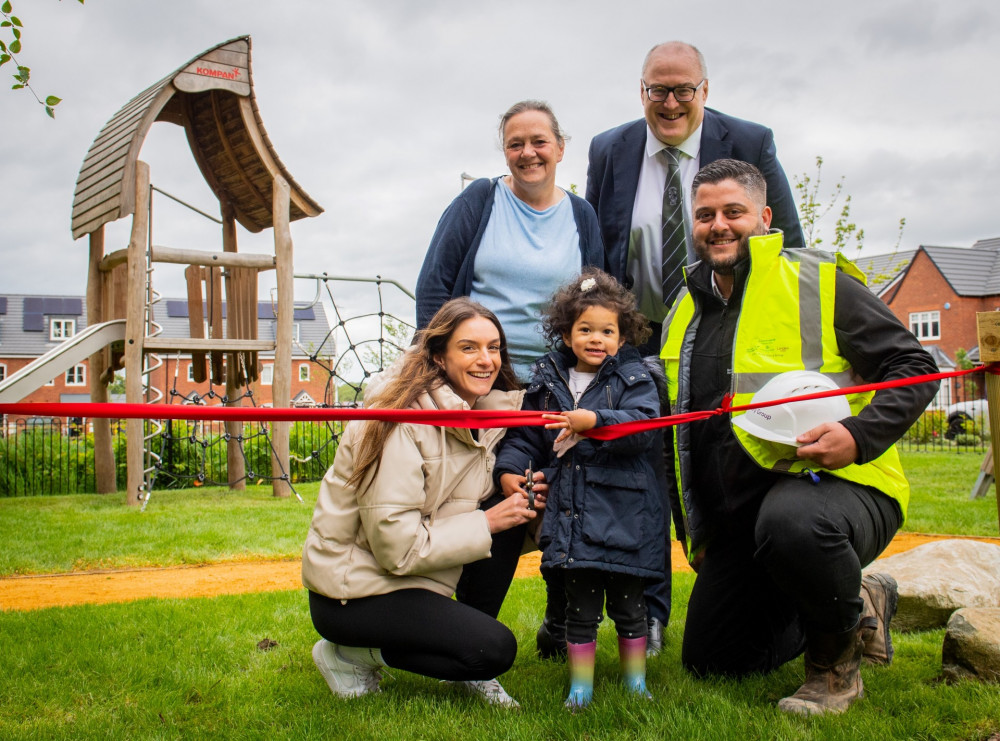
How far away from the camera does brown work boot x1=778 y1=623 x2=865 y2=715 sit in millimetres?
2949

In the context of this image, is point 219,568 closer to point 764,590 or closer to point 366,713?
point 366,713

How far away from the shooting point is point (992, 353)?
3.11m

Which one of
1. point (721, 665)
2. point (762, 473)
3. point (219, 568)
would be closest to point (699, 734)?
point (721, 665)

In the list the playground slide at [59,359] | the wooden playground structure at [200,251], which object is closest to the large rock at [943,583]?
the wooden playground structure at [200,251]

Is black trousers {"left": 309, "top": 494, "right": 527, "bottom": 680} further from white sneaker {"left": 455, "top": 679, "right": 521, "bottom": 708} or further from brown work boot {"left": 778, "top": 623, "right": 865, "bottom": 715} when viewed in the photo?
brown work boot {"left": 778, "top": 623, "right": 865, "bottom": 715}

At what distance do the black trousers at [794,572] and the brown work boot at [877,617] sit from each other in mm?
399

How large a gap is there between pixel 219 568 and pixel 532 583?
2428 millimetres

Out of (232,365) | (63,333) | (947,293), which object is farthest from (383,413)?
(63,333)

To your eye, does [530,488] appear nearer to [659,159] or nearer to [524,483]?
[524,483]

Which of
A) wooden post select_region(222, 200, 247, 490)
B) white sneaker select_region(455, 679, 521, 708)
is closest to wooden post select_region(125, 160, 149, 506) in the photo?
wooden post select_region(222, 200, 247, 490)

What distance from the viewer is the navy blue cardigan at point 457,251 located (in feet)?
12.5

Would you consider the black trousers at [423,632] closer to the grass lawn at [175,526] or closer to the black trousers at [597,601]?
the black trousers at [597,601]

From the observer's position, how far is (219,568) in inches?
243

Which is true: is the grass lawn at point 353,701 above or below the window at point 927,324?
below
